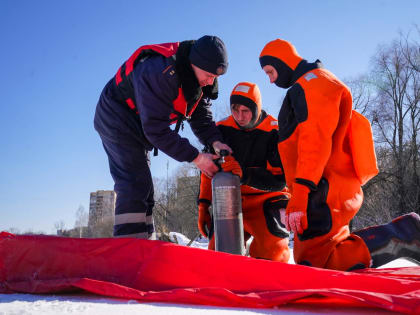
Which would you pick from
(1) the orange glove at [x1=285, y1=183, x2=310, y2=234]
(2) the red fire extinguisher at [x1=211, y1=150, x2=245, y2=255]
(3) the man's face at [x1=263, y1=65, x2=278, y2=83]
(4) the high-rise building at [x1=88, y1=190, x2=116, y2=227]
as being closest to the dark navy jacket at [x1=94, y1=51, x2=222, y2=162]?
(2) the red fire extinguisher at [x1=211, y1=150, x2=245, y2=255]

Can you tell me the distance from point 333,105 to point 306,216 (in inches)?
30.4

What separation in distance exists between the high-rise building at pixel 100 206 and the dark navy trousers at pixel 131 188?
50.9 meters

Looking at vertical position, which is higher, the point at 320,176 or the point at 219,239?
the point at 320,176

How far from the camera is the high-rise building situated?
54006mm

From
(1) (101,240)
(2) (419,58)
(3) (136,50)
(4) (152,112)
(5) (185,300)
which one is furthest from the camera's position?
Result: (2) (419,58)

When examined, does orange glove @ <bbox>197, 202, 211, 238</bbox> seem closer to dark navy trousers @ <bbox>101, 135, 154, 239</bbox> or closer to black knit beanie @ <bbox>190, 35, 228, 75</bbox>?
dark navy trousers @ <bbox>101, 135, 154, 239</bbox>

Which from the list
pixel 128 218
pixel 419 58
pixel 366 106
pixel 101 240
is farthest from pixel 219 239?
pixel 419 58

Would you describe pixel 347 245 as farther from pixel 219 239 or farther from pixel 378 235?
pixel 219 239

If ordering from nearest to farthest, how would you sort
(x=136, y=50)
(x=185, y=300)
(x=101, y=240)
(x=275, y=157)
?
(x=185, y=300) → (x=101, y=240) → (x=136, y=50) → (x=275, y=157)

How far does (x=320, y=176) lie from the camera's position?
2.42 meters

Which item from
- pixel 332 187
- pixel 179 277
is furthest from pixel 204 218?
pixel 179 277

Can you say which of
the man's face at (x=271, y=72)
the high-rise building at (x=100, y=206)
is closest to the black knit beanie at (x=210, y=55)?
the man's face at (x=271, y=72)

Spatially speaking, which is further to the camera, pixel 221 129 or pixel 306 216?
pixel 221 129

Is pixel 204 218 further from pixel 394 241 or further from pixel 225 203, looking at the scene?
pixel 394 241
